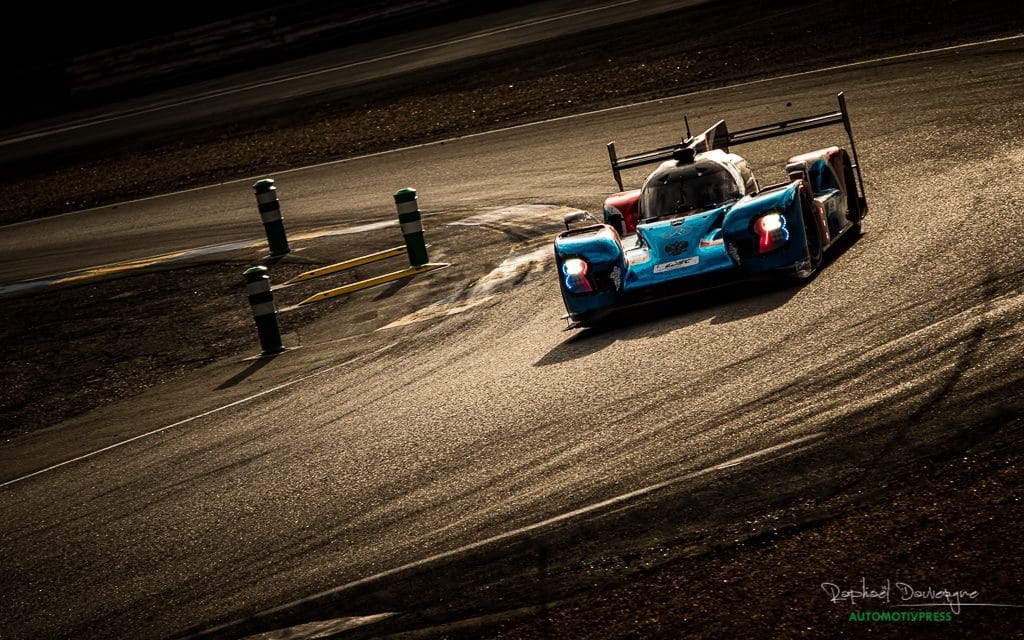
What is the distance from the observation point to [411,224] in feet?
46.4

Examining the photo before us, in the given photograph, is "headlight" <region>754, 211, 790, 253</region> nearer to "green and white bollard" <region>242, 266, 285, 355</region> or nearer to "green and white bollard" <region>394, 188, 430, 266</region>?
"green and white bollard" <region>242, 266, 285, 355</region>

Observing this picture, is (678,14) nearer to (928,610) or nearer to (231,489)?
(231,489)

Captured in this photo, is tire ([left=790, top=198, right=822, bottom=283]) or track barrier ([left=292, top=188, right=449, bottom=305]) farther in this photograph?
track barrier ([left=292, top=188, right=449, bottom=305])

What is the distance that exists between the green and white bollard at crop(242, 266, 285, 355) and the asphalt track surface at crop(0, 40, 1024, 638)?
1.32 feet

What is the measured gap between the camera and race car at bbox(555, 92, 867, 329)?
9477mm

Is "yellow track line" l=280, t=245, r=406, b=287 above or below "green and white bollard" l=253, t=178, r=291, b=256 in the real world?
below

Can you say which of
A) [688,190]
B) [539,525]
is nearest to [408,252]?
[688,190]

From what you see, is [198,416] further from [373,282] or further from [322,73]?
[322,73]

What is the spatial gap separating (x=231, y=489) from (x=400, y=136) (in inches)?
596

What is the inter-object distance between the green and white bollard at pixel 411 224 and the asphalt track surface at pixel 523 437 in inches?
82.2

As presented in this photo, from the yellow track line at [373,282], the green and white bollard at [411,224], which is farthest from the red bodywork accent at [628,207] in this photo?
the yellow track line at [373,282]

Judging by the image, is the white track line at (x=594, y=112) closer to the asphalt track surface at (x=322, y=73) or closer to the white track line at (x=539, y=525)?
the asphalt track surface at (x=322, y=73)

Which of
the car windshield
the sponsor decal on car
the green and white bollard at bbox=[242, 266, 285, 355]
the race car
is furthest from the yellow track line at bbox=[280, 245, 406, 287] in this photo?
the sponsor decal on car

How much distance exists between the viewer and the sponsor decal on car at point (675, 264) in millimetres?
9602
